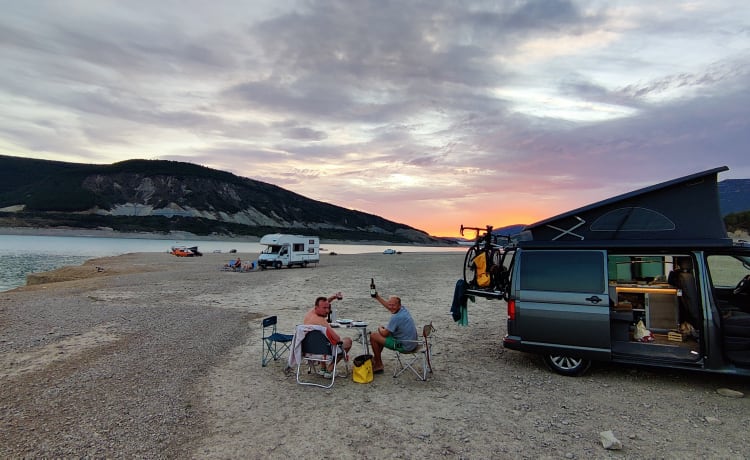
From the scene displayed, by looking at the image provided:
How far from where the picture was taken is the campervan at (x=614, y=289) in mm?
5734

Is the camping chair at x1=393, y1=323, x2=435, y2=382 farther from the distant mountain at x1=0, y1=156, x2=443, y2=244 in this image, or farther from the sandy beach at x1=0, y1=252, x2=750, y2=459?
the distant mountain at x1=0, y1=156, x2=443, y2=244

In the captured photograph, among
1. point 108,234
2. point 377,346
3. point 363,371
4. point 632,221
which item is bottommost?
point 363,371

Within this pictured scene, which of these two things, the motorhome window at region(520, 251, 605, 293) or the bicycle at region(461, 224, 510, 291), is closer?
Result: the motorhome window at region(520, 251, 605, 293)

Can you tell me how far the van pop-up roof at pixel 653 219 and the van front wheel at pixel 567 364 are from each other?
5.76ft

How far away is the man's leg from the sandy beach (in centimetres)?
21

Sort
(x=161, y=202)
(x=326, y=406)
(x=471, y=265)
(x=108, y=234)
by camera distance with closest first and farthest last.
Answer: (x=326, y=406) → (x=471, y=265) → (x=108, y=234) → (x=161, y=202)

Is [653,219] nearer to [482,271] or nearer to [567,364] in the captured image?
[567,364]

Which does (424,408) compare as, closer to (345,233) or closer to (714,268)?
(714,268)

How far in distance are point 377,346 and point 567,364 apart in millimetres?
2932

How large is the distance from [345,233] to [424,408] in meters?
161

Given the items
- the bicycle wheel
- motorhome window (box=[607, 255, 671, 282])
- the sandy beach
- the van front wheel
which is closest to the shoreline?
the sandy beach

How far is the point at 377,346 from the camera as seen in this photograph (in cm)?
663

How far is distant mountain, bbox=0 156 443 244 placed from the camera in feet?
395

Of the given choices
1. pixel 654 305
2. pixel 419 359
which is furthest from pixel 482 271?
pixel 654 305
